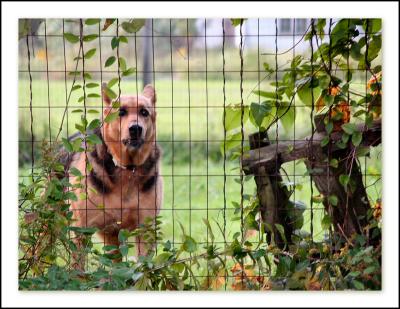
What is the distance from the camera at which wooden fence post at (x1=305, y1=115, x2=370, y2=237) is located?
9.38ft

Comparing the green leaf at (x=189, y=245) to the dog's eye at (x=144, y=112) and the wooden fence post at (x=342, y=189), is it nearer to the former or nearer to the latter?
the wooden fence post at (x=342, y=189)

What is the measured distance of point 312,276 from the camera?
2.66m

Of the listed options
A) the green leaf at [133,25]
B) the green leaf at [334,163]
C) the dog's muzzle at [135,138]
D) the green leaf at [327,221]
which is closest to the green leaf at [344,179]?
the green leaf at [334,163]

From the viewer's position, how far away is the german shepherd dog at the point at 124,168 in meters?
3.94

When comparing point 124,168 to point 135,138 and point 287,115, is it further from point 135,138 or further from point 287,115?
point 287,115

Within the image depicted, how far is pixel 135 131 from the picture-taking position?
399cm

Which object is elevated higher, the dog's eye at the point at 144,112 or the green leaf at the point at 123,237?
the dog's eye at the point at 144,112

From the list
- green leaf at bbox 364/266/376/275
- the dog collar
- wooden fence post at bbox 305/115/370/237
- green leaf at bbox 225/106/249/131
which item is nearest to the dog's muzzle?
the dog collar

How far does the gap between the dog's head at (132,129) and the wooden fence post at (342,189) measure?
1199 millimetres

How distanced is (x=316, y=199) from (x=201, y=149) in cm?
407

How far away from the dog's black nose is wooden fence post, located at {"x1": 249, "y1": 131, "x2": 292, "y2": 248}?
42.9 inches

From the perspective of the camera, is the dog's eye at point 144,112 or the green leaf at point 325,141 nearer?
the green leaf at point 325,141

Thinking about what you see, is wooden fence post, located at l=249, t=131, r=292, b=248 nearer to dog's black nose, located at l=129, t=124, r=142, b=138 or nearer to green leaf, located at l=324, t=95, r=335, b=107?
green leaf, located at l=324, t=95, r=335, b=107
